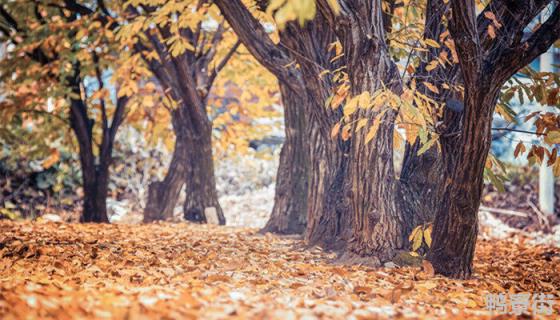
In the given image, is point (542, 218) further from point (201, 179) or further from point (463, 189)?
point (463, 189)

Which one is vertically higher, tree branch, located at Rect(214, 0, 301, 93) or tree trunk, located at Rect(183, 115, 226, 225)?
tree branch, located at Rect(214, 0, 301, 93)

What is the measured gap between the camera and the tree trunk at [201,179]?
9.17 meters

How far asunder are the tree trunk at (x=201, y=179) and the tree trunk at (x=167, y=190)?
0.35 m

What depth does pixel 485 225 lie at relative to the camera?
1116 centimetres

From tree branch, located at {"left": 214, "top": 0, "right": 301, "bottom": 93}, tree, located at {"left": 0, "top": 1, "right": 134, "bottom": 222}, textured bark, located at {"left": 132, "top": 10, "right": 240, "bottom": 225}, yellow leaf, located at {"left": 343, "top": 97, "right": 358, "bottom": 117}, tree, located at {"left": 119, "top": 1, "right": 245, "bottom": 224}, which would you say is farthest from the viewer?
textured bark, located at {"left": 132, "top": 10, "right": 240, "bottom": 225}

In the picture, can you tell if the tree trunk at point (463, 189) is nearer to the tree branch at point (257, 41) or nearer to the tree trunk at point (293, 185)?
the tree branch at point (257, 41)

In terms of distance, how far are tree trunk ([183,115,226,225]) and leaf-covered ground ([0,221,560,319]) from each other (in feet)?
7.29

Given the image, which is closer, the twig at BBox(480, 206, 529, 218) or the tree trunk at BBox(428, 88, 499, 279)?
the tree trunk at BBox(428, 88, 499, 279)

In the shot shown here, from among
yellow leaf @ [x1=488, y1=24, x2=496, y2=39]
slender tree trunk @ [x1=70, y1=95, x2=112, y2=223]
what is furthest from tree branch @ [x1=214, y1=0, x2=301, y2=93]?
slender tree trunk @ [x1=70, y1=95, x2=112, y2=223]

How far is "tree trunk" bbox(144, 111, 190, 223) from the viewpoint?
31.8 feet

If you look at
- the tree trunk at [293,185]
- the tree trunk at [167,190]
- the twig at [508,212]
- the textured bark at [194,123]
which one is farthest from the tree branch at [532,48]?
the twig at [508,212]

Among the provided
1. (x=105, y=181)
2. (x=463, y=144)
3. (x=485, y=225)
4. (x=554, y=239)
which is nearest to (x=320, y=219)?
(x=463, y=144)

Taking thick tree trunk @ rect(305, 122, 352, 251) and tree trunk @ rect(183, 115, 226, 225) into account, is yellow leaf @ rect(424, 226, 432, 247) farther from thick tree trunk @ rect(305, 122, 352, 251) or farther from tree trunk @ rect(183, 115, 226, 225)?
tree trunk @ rect(183, 115, 226, 225)

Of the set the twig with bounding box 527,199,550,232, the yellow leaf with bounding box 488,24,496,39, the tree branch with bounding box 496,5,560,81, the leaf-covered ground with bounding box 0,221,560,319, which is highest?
the yellow leaf with bounding box 488,24,496,39
